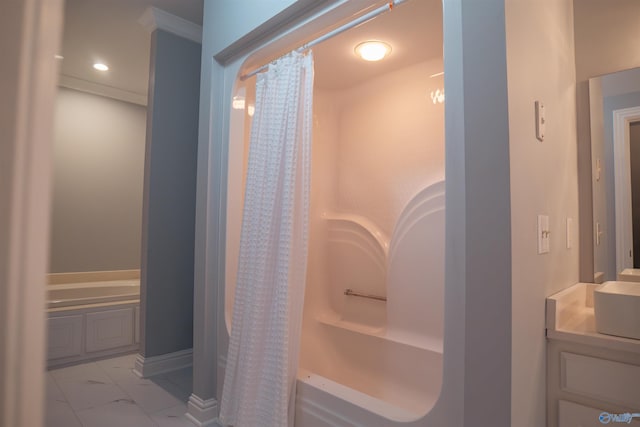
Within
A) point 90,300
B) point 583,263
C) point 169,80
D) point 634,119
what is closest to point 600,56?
point 634,119

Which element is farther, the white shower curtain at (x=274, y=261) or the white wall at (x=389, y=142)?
the white wall at (x=389, y=142)

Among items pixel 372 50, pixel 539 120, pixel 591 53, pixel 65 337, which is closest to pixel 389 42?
pixel 372 50

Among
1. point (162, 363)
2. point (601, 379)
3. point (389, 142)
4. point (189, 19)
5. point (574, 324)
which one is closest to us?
point (601, 379)

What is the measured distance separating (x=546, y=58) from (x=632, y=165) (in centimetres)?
65

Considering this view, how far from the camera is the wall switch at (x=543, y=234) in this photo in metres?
1.15

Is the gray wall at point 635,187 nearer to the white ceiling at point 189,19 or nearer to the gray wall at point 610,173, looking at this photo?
the gray wall at point 610,173

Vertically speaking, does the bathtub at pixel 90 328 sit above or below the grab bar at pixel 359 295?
below

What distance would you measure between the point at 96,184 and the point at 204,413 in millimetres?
3292

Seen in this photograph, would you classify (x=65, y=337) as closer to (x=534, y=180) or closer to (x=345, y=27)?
(x=345, y=27)

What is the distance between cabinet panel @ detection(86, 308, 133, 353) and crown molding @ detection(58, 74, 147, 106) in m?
2.63

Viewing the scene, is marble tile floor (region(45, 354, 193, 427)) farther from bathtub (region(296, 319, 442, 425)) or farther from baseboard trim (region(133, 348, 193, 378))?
bathtub (region(296, 319, 442, 425))

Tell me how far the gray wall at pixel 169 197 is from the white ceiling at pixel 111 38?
237 mm

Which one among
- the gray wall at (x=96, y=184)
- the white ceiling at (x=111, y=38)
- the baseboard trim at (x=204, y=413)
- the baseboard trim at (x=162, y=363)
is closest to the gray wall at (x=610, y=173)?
the baseboard trim at (x=204, y=413)

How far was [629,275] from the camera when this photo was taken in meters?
1.49
